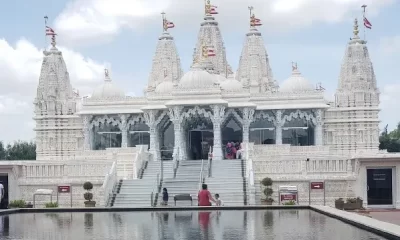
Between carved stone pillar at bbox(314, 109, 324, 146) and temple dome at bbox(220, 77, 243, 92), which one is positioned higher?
temple dome at bbox(220, 77, 243, 92)

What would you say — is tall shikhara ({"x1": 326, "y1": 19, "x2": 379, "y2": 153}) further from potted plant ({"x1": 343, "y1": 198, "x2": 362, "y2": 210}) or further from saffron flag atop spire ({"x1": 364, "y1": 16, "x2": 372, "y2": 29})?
potted plant ({"x1": 343, "y1": 198, "x2": 362, "y2": 210})

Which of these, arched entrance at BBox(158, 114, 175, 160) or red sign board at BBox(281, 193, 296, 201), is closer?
red sign board at BBox(281, 193, 296, 201)

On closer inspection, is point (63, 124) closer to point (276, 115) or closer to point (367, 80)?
point (276, 115)

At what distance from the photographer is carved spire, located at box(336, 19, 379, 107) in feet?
163

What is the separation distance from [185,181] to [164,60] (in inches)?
852

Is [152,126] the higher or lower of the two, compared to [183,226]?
higher

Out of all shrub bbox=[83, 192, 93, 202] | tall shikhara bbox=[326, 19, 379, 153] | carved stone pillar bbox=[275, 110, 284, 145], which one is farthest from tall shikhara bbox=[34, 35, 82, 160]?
shrub bbox=[83, 192, 93, 202]

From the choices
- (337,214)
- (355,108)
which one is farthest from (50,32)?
(337,214)

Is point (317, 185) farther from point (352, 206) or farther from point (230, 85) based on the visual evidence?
point (230, 85)

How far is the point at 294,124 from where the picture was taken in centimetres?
4684

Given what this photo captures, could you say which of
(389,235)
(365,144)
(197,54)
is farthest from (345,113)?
(389,235)

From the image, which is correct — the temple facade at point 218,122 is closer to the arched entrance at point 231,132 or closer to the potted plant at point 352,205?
the arched entrance at point 231,132

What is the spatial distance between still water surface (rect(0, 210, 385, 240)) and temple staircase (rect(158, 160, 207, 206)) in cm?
974

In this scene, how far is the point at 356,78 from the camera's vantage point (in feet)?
164
